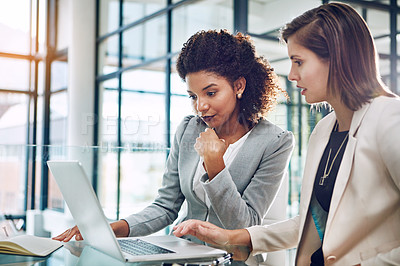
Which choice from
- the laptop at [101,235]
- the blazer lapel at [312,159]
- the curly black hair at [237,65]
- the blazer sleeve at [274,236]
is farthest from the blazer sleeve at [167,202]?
the blazer lapel at [312,159]

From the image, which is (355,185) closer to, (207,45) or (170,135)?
(207,45)

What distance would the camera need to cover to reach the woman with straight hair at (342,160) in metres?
1.02

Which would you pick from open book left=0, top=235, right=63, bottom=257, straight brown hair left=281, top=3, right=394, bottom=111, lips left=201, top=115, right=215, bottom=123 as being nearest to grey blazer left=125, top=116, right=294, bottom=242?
lips left=201, top=115, right=215, bottom=123

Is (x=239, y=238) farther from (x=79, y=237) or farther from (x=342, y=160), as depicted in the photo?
(x=79, y=237)

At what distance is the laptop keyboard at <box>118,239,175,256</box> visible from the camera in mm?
1054

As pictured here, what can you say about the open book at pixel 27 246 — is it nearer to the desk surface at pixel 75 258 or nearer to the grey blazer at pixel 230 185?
the desk surface at pixel 75 258

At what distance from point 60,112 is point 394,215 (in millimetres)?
6099

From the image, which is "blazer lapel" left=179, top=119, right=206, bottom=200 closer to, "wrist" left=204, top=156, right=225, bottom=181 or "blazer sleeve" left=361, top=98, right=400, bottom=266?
"wrist" left=204, top=156, right=225, bottom=181

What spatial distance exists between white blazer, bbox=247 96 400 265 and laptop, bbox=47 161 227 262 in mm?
295

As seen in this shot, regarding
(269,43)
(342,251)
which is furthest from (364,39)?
(269,43)

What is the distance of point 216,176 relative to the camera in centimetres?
139

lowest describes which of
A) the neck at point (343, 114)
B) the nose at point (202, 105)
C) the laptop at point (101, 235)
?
the laptop at point (101, 235)

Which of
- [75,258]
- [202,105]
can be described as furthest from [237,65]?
[75,258]

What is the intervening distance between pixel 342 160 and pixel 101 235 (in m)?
0.61
